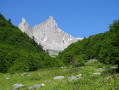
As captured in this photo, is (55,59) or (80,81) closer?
(80,81)

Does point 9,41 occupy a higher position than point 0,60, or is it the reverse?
point 9,41

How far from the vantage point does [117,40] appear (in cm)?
2136

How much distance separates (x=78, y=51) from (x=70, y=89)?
343 feet

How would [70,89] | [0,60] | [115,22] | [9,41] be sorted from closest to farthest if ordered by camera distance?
[70,89] → [115,22] → [0,60] → [9,41]

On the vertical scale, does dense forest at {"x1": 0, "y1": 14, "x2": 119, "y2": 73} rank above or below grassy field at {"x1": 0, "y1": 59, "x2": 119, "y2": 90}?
above

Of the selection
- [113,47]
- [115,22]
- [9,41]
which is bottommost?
[113,47]

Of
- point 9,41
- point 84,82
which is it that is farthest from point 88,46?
point 84,82

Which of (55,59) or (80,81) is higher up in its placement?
(55,59)

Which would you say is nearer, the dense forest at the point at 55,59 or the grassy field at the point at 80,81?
the grassy field at the point at 80,81

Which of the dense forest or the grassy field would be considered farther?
the dense forest

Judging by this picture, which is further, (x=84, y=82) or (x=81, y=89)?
(x=84, y=82)

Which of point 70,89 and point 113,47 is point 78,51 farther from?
point 70,89

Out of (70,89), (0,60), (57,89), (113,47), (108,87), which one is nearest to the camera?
(108,87)

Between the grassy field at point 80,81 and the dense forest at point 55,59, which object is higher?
the dense forest at point 55,59
